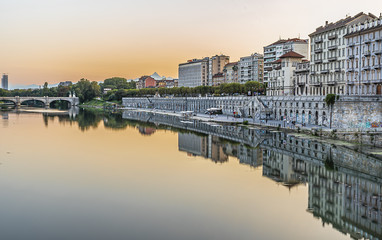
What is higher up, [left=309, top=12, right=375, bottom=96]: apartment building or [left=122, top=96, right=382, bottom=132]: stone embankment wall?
[left=309, top=12, right=375, bottom=96]: apartment building

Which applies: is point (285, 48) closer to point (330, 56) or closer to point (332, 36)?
point (330, 56)

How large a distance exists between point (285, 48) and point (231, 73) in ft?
137

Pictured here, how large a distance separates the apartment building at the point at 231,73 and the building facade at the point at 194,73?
22336 mm

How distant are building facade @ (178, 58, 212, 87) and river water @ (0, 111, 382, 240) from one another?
428 ft

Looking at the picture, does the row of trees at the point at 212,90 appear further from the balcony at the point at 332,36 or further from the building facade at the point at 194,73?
the balcony at the point at 332,36

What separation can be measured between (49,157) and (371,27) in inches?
1897

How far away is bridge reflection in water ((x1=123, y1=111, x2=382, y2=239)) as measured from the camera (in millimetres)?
22078

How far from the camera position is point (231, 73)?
150000 mm

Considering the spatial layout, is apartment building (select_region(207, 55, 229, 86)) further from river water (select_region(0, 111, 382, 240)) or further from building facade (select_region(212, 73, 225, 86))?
river water (select_region(0, 111, 382, 240))

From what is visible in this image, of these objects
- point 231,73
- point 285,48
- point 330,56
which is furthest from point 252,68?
point 330,56

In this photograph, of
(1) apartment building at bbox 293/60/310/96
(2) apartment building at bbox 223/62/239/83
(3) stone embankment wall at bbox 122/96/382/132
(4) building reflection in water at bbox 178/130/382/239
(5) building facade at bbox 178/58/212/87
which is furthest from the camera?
(5) building facade at bbox 178/58/212/87

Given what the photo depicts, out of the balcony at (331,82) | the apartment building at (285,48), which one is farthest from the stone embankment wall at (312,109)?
the apartment building at (285,48)

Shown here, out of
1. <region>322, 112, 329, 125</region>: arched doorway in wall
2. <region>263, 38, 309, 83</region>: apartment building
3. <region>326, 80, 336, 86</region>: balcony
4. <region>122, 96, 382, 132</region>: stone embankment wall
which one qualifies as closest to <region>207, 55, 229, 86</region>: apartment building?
<region>263, 38, 309, 83</region>: apartment building

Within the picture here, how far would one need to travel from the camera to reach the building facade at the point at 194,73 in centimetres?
17550
